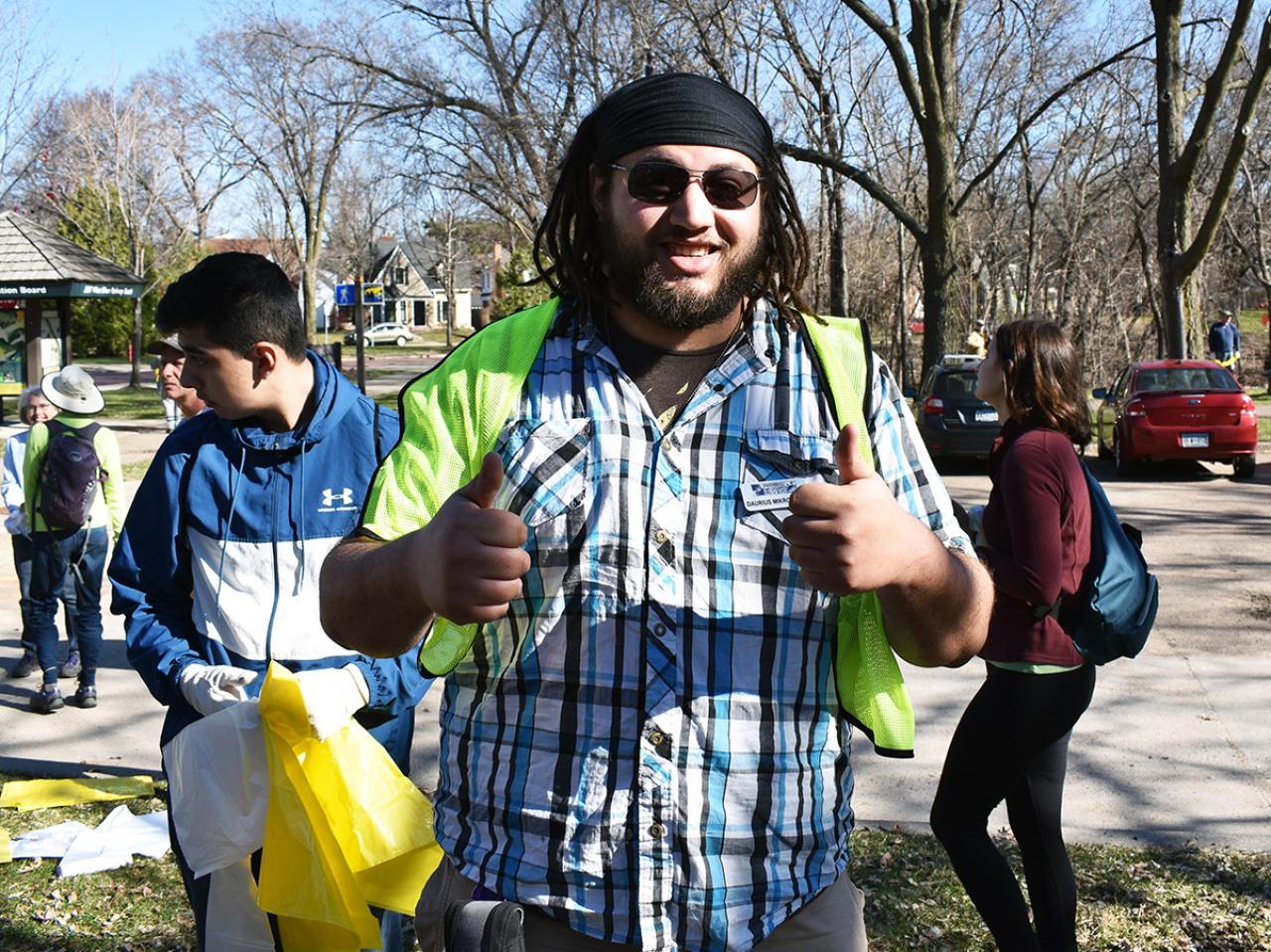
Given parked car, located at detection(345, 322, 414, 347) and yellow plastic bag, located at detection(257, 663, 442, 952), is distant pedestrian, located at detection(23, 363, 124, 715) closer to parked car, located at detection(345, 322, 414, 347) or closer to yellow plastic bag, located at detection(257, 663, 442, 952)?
yellow plastic bag, located at detection(257, 663, 442, 952)

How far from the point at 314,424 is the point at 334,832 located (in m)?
0.97

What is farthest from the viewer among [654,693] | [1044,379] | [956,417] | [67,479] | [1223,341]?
[1223,341]

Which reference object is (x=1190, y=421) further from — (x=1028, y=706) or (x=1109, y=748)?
(x=1028, y=706)

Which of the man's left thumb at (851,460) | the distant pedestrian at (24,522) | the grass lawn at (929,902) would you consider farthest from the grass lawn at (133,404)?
the man's left thumb at (851,460)

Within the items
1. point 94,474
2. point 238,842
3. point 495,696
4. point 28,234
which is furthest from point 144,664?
point 28,234

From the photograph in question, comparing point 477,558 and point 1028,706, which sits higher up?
point 477,558

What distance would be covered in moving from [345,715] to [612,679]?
4.11ft

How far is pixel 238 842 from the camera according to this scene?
2887 mm

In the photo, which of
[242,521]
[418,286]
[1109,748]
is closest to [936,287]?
[1109,748]

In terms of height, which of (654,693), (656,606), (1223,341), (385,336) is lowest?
(654,693)

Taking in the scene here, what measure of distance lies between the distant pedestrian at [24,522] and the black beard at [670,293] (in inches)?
240

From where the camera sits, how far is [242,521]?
2.97 meters

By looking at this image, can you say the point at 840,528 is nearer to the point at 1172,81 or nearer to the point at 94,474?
the point at 94,474

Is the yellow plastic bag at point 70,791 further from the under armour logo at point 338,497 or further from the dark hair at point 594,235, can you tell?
the dark hair at point 594,235
